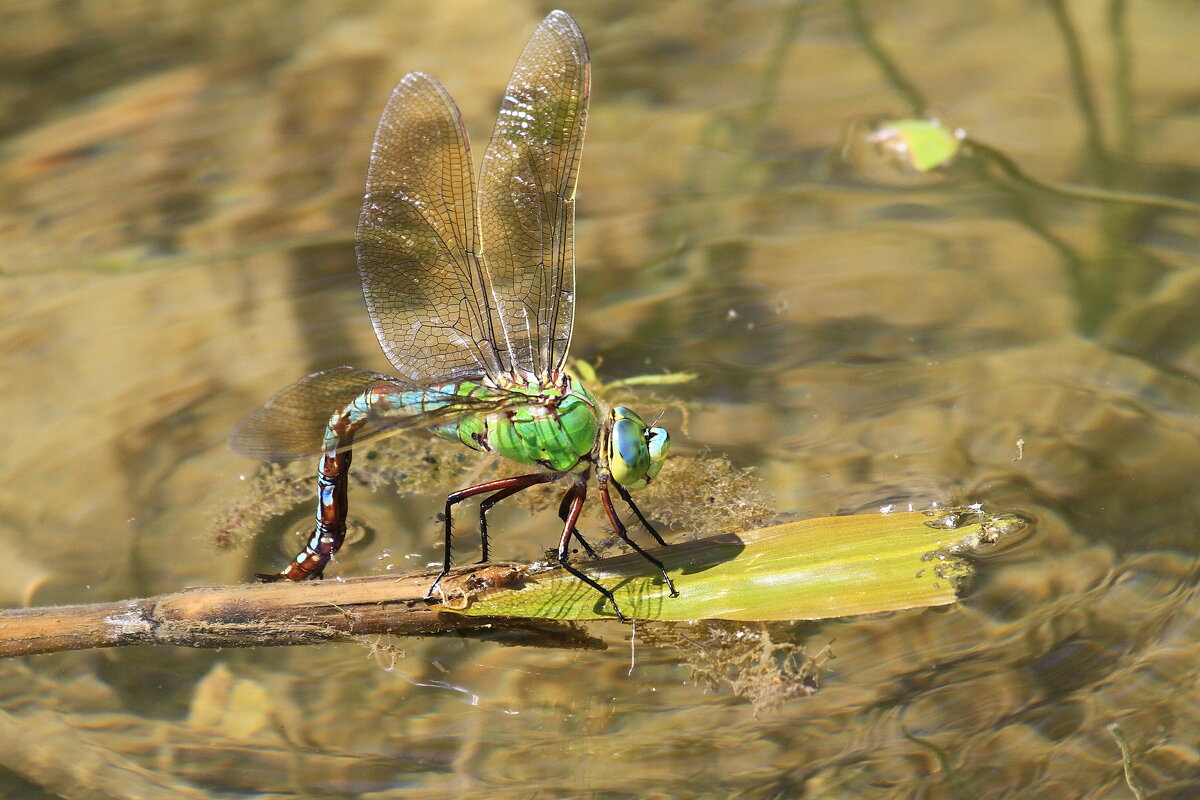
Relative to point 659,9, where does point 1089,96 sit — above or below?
below

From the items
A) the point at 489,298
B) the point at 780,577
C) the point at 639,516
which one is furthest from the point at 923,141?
the point at 780,577

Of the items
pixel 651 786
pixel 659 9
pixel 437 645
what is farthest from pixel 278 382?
pixel 659 9

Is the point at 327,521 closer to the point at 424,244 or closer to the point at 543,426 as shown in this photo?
the point at 543,426

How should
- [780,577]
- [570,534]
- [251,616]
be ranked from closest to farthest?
[251,616], [780,577], [570,534]

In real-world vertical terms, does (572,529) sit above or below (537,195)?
below

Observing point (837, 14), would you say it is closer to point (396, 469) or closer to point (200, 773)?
point (396, 469)

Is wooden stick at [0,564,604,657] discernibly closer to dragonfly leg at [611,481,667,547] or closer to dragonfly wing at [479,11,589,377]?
dragonfly leg at [611,481,667,547]

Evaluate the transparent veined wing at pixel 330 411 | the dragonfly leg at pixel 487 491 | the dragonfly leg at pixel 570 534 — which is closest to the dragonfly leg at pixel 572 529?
the dragonfly leg at pixel 570 534
